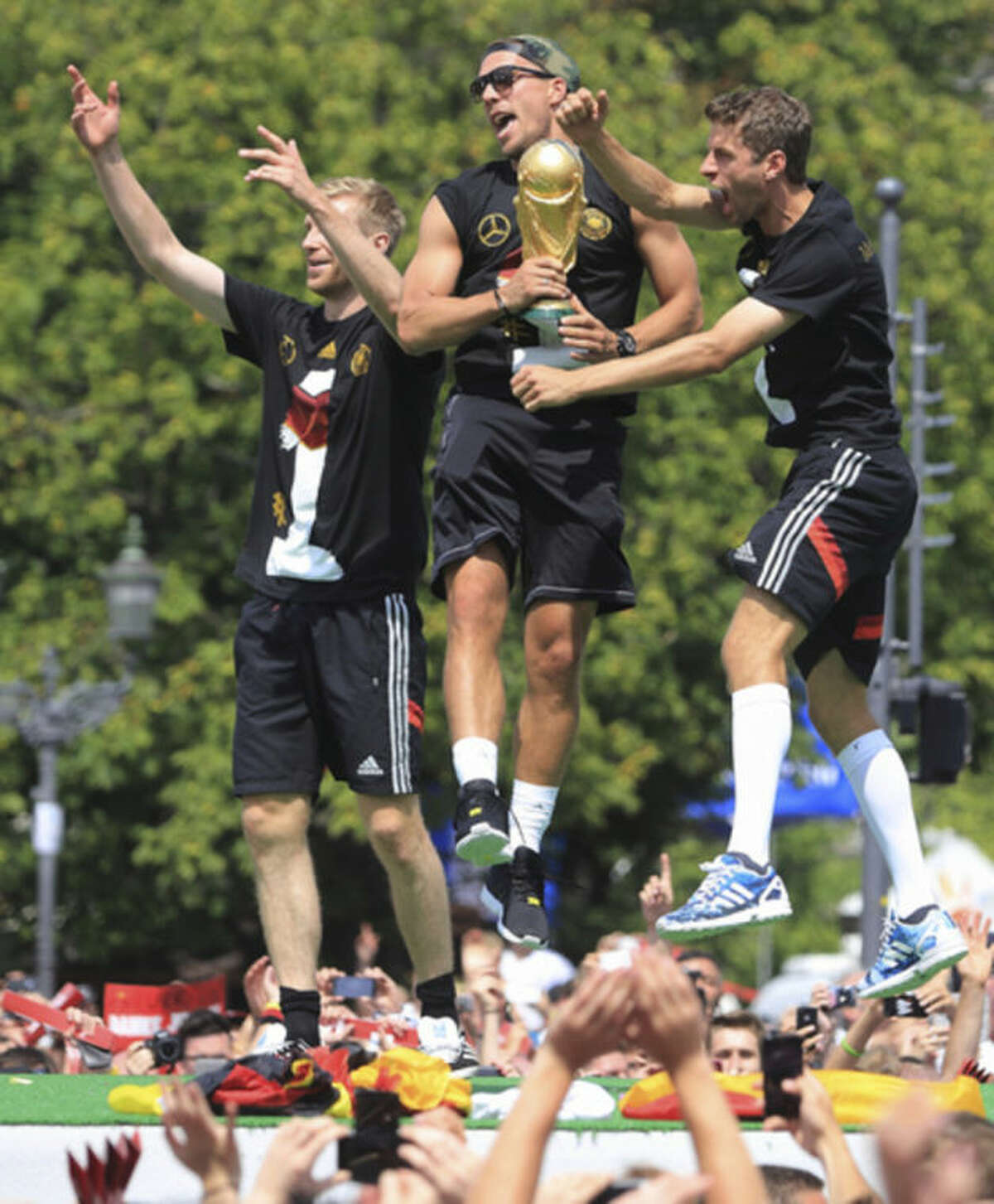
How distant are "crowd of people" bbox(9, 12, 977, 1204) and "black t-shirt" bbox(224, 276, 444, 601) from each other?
0.01 m

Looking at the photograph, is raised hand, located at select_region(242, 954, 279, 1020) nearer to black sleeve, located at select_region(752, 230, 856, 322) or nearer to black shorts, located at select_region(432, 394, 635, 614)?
black shorts, located at select_region(432, 394, 635, 614)

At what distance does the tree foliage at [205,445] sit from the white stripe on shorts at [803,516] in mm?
14392

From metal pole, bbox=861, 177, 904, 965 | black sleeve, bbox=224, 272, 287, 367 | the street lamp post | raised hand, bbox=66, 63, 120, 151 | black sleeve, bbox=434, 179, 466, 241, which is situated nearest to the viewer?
black sleeve, bbox=434, 179, 466, 241

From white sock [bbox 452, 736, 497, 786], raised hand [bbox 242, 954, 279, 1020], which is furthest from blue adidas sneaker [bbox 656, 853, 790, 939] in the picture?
raised hand [bbox 242, 954, 279, 1020]

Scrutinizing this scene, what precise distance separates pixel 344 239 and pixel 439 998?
2402 millimetres

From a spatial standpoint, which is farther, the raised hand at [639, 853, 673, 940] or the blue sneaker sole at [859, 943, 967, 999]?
the raised hand at [639, 853, 673, 940]

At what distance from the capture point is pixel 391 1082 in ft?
20.4

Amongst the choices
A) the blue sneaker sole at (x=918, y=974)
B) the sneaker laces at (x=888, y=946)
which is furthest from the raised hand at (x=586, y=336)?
the blue sneaker sole at (x=918, y=974)

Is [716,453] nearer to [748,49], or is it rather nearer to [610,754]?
[610,754]

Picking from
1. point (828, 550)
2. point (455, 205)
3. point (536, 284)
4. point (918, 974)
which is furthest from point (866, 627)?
point (455, 205)

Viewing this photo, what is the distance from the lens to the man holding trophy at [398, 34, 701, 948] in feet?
24.3

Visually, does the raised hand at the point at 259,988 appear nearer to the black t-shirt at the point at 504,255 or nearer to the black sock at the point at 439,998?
the black sock at the point at 439,998

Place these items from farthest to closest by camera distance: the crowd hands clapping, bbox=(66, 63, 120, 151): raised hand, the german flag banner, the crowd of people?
bbox=(66, 63, 120, 151): raised hand → the crowd of people → the german flag banner → the crowd hands clapping

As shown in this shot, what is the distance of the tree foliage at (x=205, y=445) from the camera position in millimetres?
22531
